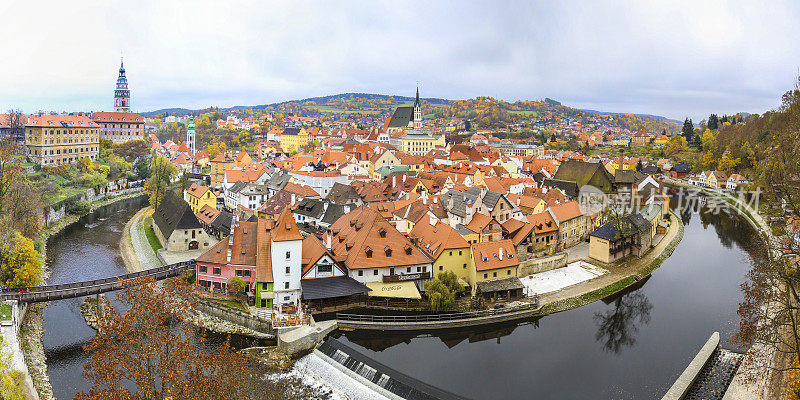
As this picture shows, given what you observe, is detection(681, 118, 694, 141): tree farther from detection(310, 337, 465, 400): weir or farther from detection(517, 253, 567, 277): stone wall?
detection(310, 337, 465, 400): weir

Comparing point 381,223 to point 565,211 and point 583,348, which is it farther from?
point 565,211

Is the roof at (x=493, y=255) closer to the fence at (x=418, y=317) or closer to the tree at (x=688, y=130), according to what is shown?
the fence at (x=418, y=317)

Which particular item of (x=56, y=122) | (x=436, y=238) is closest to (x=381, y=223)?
(x=436, y=238)

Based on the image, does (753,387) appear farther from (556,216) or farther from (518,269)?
(556,216)

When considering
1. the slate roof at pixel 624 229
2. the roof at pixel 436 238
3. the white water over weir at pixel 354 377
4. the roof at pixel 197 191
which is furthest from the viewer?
the roof at pixel 197 191

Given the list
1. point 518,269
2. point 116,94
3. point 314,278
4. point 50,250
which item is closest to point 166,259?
point 50,250

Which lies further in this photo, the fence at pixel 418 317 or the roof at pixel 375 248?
the roof at pixel 375 248

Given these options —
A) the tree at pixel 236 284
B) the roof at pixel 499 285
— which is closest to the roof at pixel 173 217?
the tree at pixel 236 284
